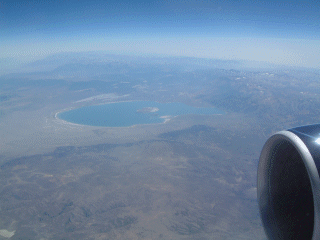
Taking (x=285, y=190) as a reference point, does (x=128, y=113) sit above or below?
below

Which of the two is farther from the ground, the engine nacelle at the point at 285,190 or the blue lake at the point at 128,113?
the engine nacelle at the point at 285,190

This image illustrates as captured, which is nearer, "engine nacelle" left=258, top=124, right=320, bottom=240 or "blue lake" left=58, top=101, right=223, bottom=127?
"engine nacelle" left=258, top=124, right=320, bottom=240

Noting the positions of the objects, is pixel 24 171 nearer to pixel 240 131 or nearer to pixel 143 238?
pixel 143 238

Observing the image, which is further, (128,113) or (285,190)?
(128,113)

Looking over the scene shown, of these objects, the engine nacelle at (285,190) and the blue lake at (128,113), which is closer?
the engine nacelle at (285,190)

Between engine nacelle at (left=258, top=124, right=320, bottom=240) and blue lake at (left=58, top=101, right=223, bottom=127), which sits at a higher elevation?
engine nacelle at (left=258, top=124, right=320, bottom=240)
